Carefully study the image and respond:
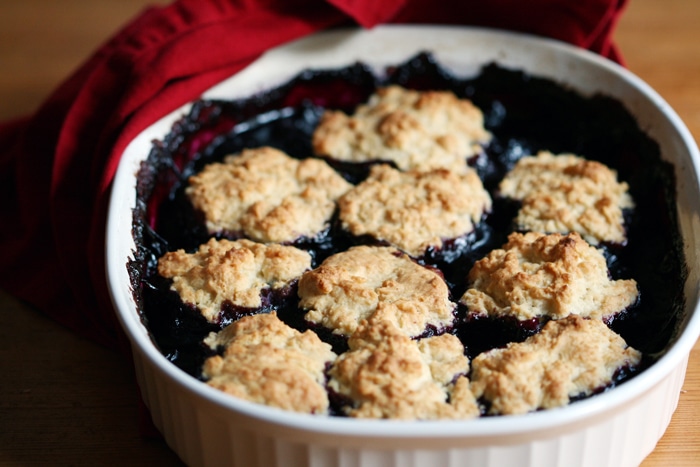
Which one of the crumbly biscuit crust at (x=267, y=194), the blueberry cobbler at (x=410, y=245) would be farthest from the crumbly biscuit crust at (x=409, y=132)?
the crumbly biscuit crust at (x=267, y=194)

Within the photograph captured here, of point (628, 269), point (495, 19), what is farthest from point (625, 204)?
point (495, 19)

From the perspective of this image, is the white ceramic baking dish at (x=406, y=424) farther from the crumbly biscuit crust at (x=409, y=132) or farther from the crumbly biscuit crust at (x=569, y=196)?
the crumbly biscuit crust at (x=409, y=132)

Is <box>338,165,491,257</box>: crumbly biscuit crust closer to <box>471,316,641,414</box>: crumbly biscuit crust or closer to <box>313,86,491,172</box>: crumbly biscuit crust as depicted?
<box>313,86,491,172</box>: crumbly biscuit crust

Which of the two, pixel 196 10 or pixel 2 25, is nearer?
pixel 196 10

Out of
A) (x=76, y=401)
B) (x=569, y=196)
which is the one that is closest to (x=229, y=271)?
(x=76, y=401)

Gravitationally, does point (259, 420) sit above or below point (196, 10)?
below

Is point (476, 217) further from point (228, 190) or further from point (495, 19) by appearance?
point (495, 19)
